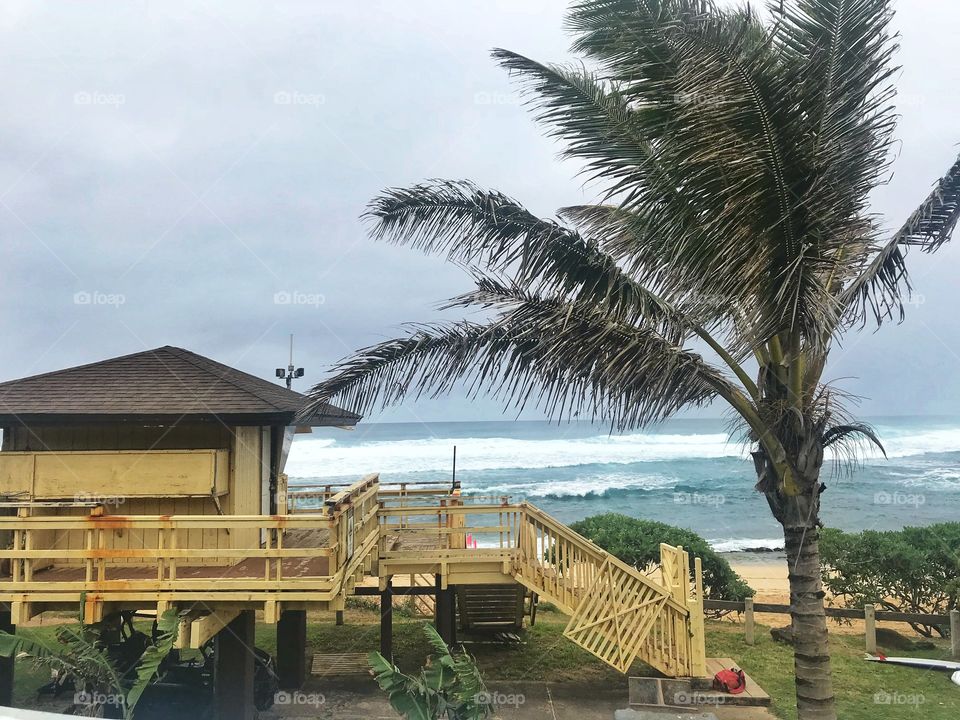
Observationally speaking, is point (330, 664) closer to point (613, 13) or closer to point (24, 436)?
point (24, 436)

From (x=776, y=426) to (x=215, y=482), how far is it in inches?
275

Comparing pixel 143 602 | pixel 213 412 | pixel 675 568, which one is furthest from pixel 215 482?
pixel 675 568

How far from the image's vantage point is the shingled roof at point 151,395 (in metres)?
9.09

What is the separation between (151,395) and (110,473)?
1.16m

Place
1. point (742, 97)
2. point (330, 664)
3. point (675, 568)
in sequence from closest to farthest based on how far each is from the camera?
point (742, 97) < point (675, 568) < point (330, 664)

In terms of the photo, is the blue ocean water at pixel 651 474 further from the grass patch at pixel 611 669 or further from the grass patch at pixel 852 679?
the grass patch at pixel 611 669

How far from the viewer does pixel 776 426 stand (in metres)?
6.33

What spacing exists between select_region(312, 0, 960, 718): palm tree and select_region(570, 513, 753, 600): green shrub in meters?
11.0

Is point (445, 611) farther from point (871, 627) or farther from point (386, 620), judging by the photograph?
point (871, 627)

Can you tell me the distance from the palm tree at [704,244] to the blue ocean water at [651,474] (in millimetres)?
27437

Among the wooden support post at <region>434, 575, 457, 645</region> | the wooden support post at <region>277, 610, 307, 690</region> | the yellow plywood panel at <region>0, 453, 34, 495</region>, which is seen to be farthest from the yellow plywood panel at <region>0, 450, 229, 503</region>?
the wooden support post at <region>434, 575, 457, 645</region>

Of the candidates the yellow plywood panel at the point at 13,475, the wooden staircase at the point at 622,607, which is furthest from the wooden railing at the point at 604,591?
the yellow plywood panel at the point at 13,475

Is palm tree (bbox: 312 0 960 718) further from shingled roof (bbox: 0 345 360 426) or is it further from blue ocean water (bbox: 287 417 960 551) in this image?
blue ocean water (bbox: 287 417 960 551)

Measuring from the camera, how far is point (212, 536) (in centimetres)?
943
